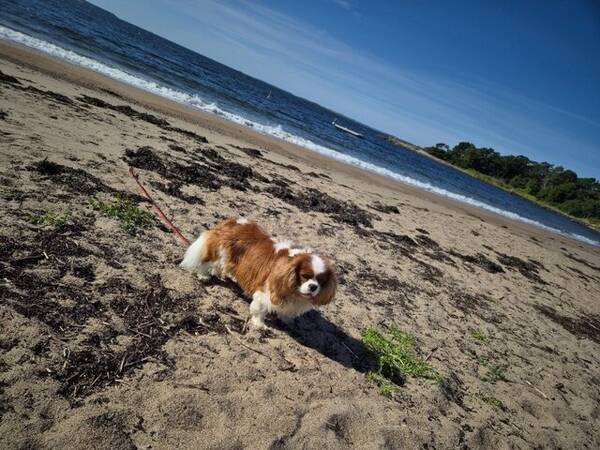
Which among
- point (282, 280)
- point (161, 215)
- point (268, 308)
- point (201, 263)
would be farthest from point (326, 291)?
point (161, 215)

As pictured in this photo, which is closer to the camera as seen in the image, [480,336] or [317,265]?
[317,265]

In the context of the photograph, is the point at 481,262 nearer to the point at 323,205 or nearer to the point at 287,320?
the point at 323,205

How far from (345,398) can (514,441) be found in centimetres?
A: 183

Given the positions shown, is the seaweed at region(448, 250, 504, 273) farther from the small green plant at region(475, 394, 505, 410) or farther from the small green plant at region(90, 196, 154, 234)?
the small green plant at region(90, 196, 154, 234)

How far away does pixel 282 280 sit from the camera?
3.61 meters

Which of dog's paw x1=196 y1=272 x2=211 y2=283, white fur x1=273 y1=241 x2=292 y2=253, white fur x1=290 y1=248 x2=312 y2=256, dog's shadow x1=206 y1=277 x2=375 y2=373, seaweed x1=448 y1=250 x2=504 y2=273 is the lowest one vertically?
dog's shadow x1=206 y1=277 x2=375 y2=373

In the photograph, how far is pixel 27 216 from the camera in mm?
3820

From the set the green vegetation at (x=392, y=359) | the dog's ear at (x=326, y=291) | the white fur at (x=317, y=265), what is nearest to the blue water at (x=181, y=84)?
the white fur at (x=317, y=265)

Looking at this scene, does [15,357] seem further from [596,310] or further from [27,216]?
[596,310]

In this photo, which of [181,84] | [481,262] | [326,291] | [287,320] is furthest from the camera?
[181,84]

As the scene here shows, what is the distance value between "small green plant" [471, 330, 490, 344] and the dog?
2.91 meters

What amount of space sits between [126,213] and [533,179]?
11066 cm

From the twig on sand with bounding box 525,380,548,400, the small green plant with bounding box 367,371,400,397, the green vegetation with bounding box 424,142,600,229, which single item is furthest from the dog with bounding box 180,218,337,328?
the green vegetation with bounding box 424,142,600,229

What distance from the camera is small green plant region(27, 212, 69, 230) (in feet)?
12.5
